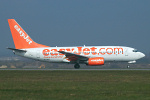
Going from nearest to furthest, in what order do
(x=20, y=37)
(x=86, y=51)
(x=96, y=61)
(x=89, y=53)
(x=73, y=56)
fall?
1. (x=96, y=61)
2. (x=73, y=56)
3. (x=89, y=53)
4. (x=86, y=51)
5. (x=20, y=37)

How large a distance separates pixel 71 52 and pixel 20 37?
9.11 meters

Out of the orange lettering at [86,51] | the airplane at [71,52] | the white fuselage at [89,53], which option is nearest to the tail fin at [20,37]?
the airplane at [71,52]

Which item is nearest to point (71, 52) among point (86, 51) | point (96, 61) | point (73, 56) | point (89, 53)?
point (73, 56)

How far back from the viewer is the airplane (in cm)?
5266

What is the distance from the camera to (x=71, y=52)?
177 ft

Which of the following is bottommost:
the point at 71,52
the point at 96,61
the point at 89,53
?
the point at 96,61

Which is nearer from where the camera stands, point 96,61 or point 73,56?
point 96,61

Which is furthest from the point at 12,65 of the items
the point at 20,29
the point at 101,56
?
the point at 101,56

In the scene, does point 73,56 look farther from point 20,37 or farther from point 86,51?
point 20,37
